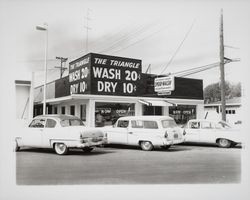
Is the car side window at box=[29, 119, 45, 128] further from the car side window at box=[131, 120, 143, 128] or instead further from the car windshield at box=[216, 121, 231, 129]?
the car windshield at box=[216, 121, 231, 129]

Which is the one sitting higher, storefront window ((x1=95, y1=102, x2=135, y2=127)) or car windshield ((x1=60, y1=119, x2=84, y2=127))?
storefront window ((x1=95, y1=102, x2=135, y2=127))

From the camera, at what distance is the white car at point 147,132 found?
9.32 meters

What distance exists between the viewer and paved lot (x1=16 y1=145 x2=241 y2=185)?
266 inches

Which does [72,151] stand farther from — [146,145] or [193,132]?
[193,132]

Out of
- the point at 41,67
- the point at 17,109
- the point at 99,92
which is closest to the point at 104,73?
the point at 99,92

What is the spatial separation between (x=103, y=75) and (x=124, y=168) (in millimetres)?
6168

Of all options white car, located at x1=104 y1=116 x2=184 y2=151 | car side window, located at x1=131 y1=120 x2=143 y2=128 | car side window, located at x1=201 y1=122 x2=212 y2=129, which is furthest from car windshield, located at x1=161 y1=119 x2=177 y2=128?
car side window, located at x1=201 y1=122 x2=212 y2=129

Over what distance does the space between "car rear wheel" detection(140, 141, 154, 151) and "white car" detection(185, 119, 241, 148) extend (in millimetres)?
2044

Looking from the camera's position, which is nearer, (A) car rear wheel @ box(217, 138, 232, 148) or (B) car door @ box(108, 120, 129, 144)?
(B) car door @ box(108, 120, 129, 144)
